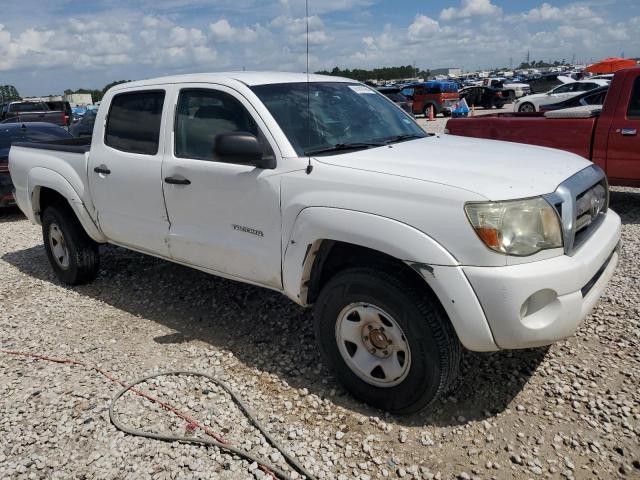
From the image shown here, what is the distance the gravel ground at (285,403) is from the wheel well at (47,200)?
1115 mm

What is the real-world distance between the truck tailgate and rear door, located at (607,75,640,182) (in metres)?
0.26

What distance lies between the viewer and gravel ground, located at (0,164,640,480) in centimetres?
274

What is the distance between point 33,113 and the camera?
18094 millimetres

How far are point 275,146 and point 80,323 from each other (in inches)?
100

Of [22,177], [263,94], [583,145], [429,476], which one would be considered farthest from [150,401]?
[583,145]

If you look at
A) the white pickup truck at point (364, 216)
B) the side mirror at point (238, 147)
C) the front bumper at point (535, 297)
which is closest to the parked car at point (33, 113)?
the white pickup truck at point (364, 216)

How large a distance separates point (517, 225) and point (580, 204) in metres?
0.64

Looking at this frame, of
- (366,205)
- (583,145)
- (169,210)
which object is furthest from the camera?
(583,145)

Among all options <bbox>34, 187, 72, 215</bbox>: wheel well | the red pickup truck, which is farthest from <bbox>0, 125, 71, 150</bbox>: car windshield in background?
the red pickup truck

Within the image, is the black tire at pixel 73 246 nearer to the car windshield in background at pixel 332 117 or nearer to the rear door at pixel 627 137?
the car windshield in background at pixel 332 117

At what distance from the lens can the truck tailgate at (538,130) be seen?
6.89 m

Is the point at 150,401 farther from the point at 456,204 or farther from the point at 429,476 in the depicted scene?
the point at 456,204

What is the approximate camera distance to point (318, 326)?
3.22 metres

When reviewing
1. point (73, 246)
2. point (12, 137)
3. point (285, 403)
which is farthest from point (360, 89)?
point (12, 137)
